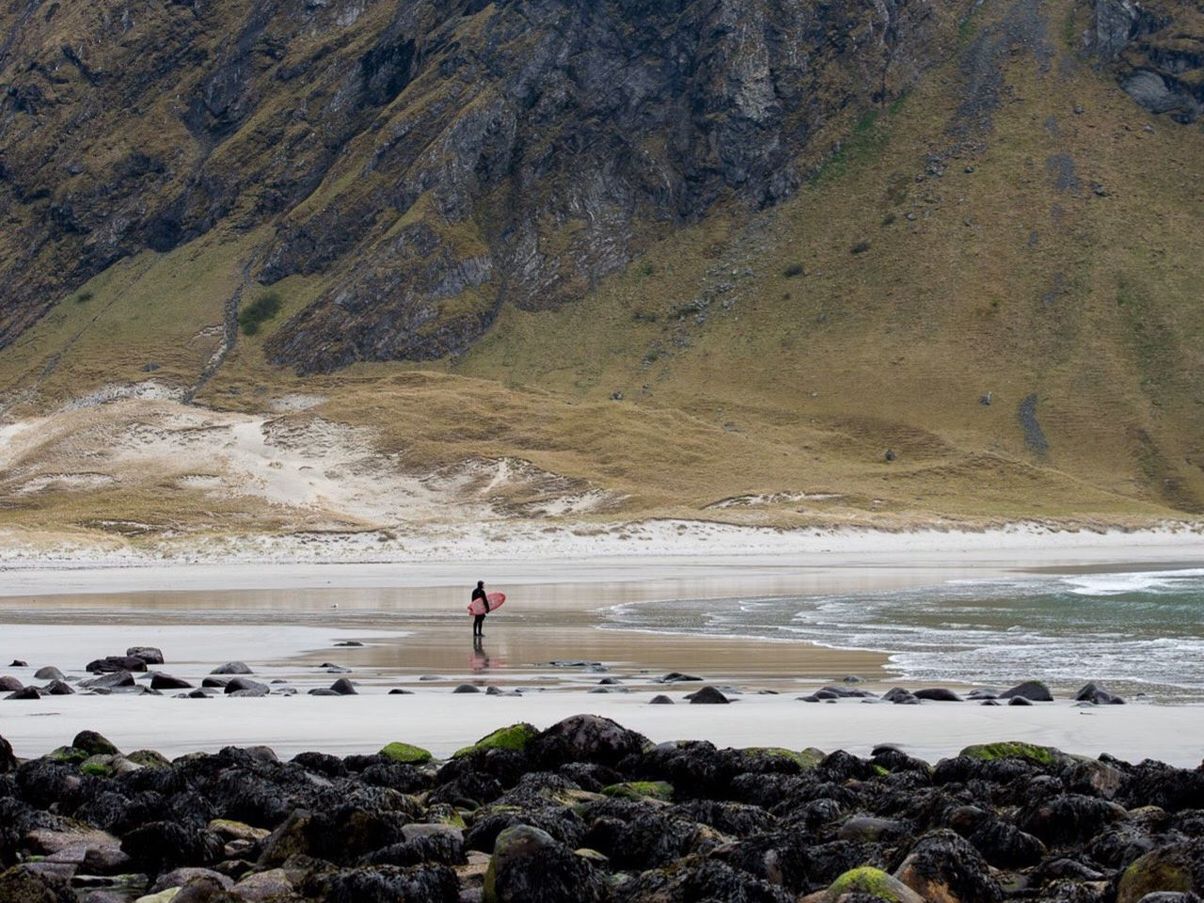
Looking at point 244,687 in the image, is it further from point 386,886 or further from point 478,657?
point 386,886

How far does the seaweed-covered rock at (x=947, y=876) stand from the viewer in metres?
7.86

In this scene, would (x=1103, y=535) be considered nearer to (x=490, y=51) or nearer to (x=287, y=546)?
(x=287, y=546)

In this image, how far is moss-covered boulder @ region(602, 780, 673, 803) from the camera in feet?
35.7

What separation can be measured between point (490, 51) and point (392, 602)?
127417mm

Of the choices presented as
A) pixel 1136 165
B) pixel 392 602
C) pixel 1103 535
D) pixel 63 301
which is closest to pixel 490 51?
pixel 63 301

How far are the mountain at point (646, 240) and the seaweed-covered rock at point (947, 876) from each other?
83.2 metres

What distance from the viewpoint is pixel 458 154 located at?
152 meters

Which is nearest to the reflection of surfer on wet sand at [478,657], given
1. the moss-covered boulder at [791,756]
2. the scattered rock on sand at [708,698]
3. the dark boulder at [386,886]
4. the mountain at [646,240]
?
the scattered rock on sand at [708,698]

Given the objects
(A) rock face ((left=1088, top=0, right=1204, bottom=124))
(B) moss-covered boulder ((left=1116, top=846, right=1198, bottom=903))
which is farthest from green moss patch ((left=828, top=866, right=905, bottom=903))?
(A) rock face ((left=1088, top=0, right=1204, bottom=124))

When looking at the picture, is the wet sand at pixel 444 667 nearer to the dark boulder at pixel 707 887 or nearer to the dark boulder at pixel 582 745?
the dark boulder at pixel 582 745

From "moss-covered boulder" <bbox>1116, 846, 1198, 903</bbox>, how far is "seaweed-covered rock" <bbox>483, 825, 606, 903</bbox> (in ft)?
8.21

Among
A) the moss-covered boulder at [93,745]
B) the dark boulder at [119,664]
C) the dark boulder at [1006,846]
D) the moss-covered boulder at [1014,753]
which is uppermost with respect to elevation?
the dark boulder at [119,664]

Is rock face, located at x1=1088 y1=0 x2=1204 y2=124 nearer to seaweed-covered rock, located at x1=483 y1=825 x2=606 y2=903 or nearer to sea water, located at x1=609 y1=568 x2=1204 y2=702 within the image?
sea water, located at x1=609 y1=568 x2=1204 y2=702

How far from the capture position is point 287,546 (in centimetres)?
6228
